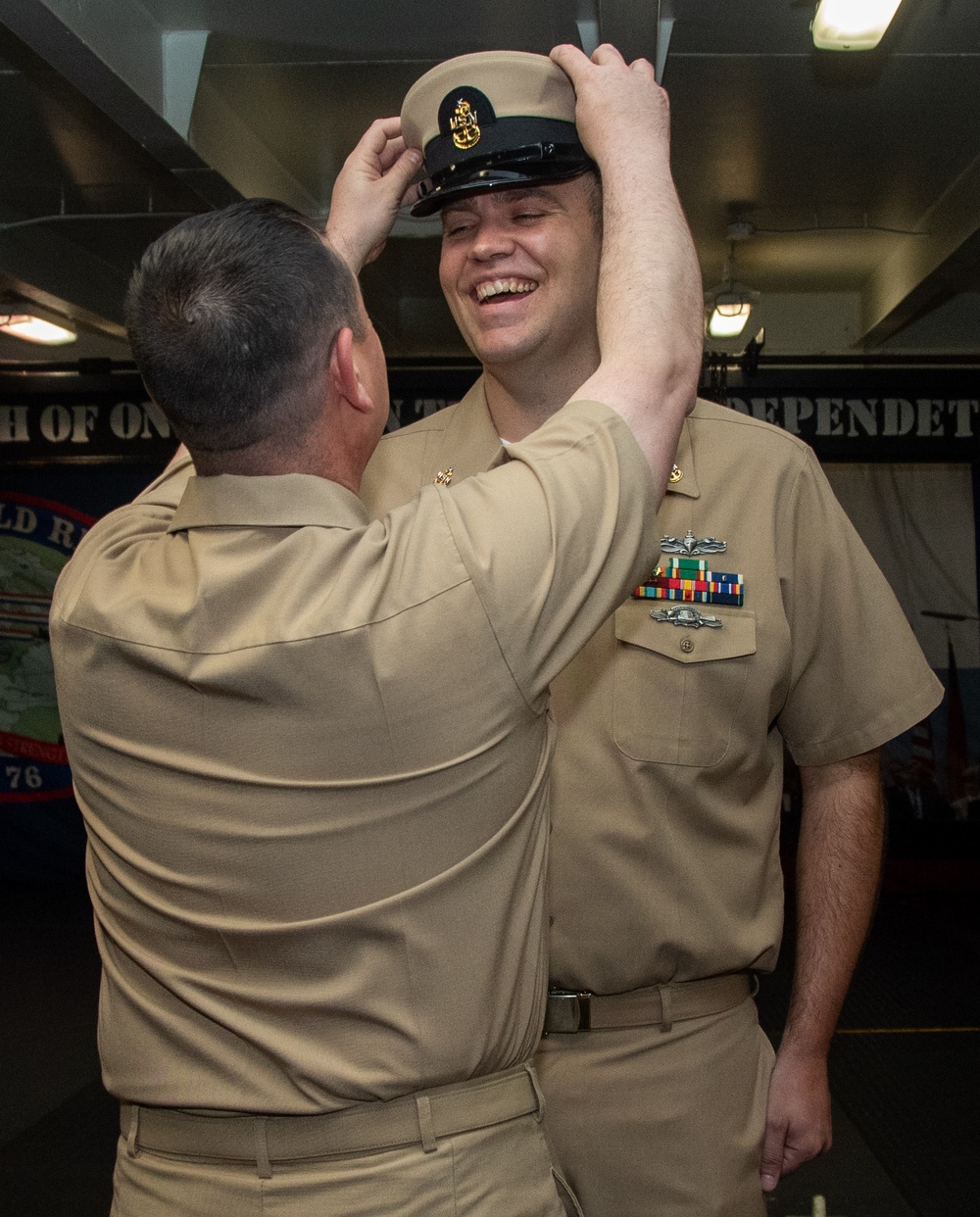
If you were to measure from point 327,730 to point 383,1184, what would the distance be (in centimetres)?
42

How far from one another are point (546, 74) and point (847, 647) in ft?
2.97

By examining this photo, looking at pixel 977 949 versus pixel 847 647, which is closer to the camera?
pixel 847 647

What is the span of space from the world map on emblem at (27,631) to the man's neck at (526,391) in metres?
5.59

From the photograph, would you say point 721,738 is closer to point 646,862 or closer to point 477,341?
point 646,862

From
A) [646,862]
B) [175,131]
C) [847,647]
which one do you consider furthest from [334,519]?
[175,131]

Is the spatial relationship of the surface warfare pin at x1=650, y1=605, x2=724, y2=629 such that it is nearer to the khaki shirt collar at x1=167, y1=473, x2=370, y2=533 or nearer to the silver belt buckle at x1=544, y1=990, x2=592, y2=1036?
the silver belt buckle at x1=544, y1=990, x2=592, y2=1036

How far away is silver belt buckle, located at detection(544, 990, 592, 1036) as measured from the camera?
4.82ft

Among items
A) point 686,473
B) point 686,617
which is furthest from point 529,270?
point 686,617

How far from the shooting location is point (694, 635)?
156 centimetres

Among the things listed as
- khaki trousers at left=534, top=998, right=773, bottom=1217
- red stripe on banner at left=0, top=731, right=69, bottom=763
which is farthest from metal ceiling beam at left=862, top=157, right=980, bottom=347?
red stripe on banner at left=0, top=731, right=69, bottom=763

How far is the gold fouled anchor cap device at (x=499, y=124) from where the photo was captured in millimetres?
1585

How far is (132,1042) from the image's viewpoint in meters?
1.12

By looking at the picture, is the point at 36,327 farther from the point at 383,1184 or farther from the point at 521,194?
the point at 383,1184

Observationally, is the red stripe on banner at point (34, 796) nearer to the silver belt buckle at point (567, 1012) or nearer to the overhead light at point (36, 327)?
the overhead light at point (36, 327)
